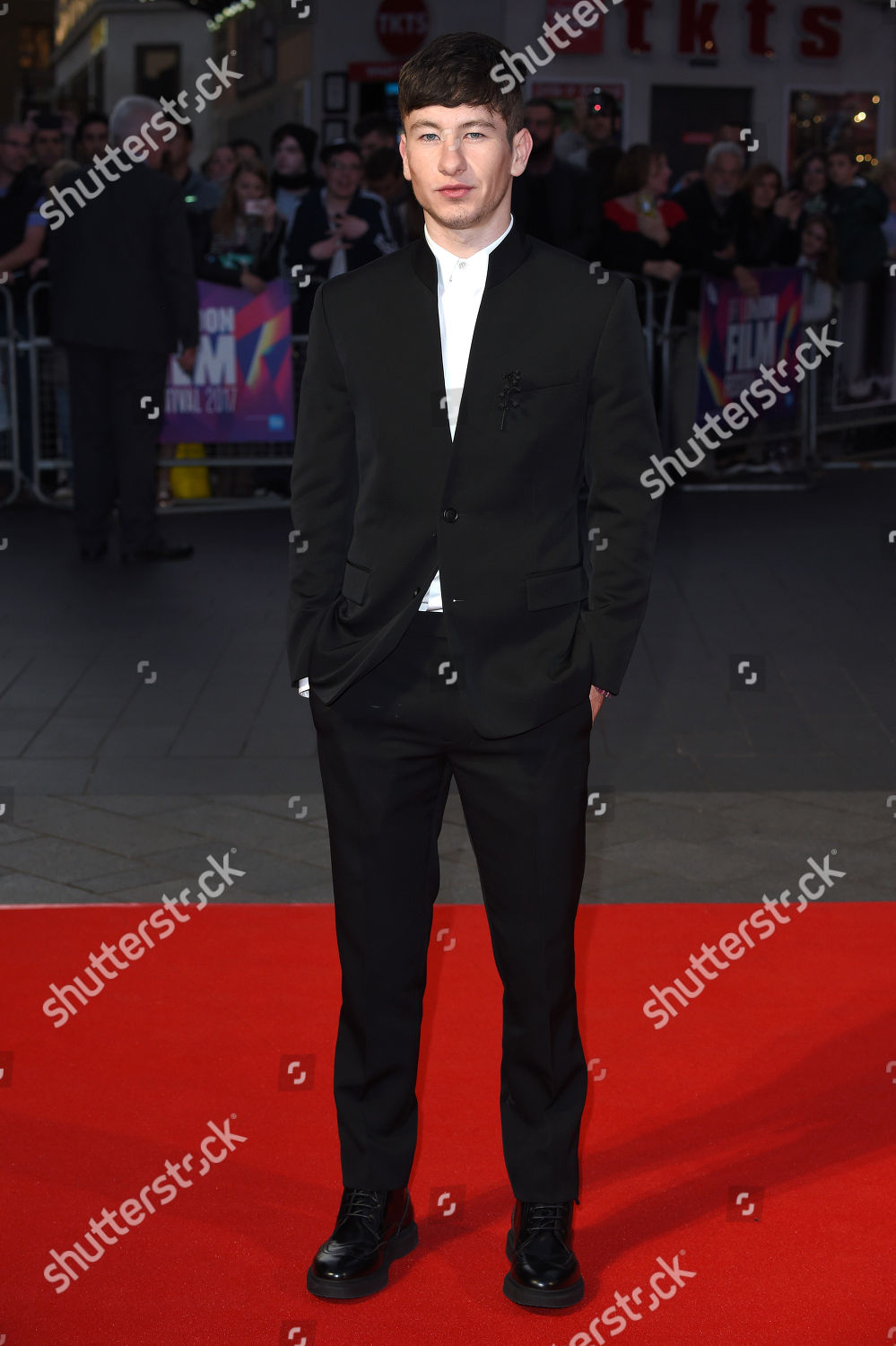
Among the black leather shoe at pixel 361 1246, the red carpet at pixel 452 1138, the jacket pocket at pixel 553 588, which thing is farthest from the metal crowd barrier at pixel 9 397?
the black leather shoe at pixel 361 1246

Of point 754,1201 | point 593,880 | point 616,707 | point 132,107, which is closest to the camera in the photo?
point 754,1201

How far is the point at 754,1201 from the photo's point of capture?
337 cm

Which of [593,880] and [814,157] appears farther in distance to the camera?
[814,157]

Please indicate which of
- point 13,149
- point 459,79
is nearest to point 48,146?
point 13,149

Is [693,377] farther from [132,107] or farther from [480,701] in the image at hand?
[480,701]

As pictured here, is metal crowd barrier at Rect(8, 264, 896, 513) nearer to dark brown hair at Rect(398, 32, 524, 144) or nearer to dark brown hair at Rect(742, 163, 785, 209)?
dark brown hair at Rect(742, 163, 785, 209)

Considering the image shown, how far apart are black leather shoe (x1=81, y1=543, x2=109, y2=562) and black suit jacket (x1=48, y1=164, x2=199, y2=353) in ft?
4.15

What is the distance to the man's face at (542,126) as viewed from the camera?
11.2m

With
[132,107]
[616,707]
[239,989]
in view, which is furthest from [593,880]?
[132,107]

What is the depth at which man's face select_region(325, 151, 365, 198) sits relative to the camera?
11.3 meters

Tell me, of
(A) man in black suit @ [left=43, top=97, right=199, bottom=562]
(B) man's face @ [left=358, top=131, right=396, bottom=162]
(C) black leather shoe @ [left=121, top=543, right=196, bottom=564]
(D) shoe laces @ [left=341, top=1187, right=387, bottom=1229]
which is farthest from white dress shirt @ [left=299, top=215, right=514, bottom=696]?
(B) man's face @ [left=358, top=131, right=396, bottom=162]

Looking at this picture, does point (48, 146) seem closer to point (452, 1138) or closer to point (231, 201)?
point (231, 201)

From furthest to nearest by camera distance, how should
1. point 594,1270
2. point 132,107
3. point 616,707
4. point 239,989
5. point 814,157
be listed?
point 814,157 → point 132,107 → point 616,707 → point 239,989 → point 594,1270

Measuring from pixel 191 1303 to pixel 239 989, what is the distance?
4.51 feet
